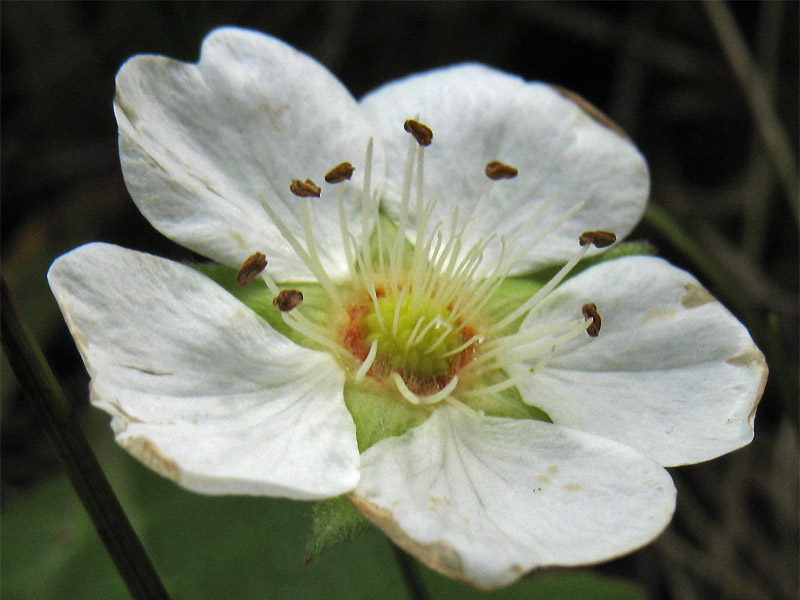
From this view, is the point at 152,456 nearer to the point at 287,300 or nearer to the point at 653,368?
the point at 287,300

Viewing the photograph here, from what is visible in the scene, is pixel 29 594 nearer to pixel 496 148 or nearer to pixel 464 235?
pixel 464 235

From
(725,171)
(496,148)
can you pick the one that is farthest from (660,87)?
(496,148)

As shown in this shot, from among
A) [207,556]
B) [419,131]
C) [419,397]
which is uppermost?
[419,131]

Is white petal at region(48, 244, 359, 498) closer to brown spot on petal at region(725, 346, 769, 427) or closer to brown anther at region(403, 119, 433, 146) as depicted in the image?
brown anther at region(403, 119, 433, 146)

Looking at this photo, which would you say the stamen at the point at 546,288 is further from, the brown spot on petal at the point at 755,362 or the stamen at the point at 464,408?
the brown spot on petal at the point at 755,362

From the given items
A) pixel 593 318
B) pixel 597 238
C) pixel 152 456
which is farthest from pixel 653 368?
pixel 152 456

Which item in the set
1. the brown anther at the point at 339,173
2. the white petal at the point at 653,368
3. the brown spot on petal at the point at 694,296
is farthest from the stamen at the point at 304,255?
the brown spot on petal at the point at 694,296
